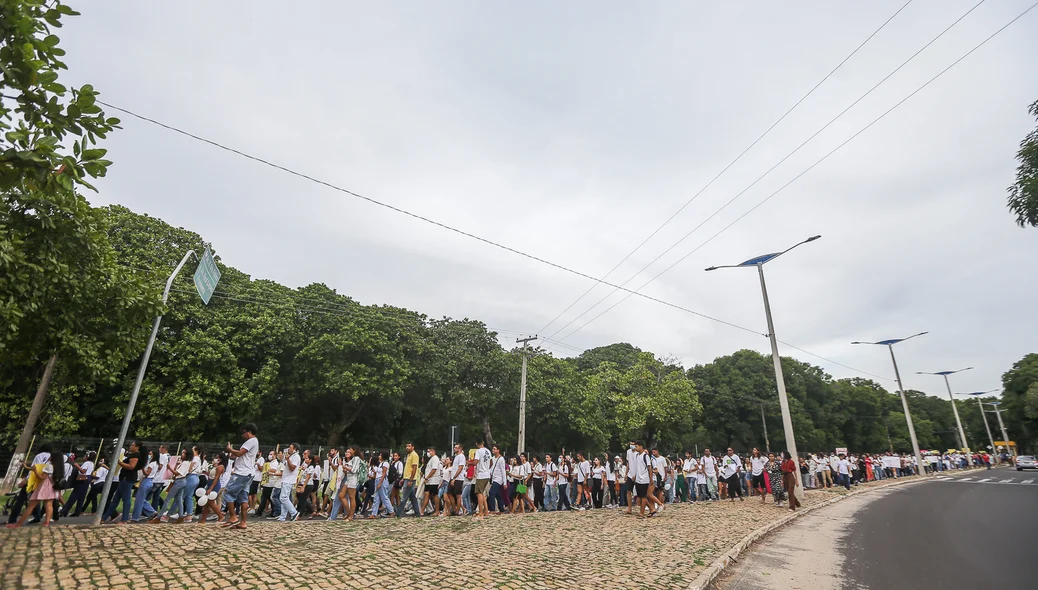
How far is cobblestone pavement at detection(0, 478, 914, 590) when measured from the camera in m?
5.59

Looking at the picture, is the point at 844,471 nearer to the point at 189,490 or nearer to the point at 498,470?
the point at 498,470

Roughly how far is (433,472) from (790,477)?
35.6ft

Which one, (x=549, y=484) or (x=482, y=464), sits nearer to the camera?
(x=482, y=464)

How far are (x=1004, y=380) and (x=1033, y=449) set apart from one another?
90.8 ft

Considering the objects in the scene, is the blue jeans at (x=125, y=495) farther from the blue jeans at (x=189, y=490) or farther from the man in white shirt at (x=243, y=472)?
the man in white shirt at (x=243, y=472)

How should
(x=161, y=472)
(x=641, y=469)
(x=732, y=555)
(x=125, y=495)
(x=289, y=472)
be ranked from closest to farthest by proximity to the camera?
(x=732, y=555)
(x=125, y=495)
(x=289, y=472)
(x=161, y=472)
(x=641, y=469)

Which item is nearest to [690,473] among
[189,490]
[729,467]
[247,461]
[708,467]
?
[708,467]

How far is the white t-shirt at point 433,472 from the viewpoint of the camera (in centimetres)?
1324

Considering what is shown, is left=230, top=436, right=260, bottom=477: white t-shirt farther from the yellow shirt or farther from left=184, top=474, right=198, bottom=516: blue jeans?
the yellow shirt

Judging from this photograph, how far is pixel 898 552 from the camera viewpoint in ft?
28.5

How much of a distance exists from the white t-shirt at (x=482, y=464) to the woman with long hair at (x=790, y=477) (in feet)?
30.7

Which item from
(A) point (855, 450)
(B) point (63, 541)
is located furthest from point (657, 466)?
(A) point (855, 450)

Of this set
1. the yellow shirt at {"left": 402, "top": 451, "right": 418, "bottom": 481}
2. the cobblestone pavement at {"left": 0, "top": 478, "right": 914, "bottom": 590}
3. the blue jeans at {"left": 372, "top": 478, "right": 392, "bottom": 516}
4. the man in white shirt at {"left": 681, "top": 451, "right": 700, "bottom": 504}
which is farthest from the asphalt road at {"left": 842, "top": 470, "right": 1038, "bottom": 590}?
the blue jeans at {"left": 372, "top": 478, "right": 392, "bottom": 516}

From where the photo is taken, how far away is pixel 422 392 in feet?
106
